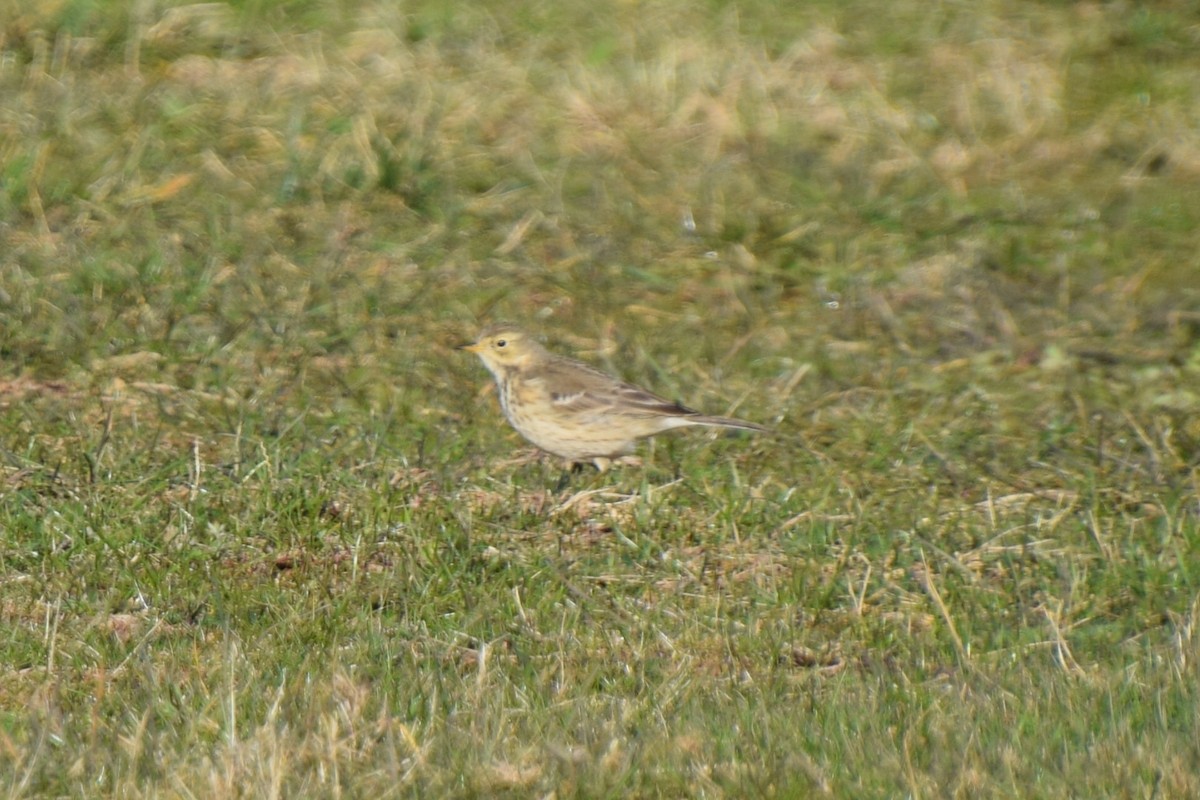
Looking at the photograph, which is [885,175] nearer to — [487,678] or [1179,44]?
[1179,44]

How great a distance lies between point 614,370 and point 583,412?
1291 mm

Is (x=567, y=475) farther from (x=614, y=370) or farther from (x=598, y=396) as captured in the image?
(x=614, y=370)

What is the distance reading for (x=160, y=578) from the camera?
5797 millimetres

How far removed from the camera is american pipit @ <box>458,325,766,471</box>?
23.7 feet

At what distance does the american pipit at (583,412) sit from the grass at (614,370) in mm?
168

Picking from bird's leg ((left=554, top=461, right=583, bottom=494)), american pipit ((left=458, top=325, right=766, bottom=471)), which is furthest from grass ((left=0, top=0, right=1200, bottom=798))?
american pipit ((left=458, top=325, right=766, bottom=471))

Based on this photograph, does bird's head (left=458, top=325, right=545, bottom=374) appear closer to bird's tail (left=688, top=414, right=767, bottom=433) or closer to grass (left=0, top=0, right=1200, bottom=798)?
grass (left=0, top=0, right=1200, bottom=798)

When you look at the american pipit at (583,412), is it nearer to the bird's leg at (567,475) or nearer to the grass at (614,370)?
the bird's leg at (567,475)

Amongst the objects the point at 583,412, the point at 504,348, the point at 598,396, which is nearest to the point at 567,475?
the point at 583,412

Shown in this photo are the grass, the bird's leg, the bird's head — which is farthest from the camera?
the bird's head

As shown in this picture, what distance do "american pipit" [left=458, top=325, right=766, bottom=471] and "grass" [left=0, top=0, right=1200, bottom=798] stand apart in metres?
0.17

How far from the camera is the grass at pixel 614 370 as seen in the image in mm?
4652

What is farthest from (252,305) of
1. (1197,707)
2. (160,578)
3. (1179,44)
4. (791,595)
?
(1179,44)

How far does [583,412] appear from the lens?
7156 millimetres
